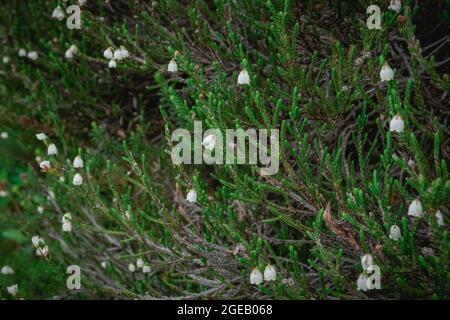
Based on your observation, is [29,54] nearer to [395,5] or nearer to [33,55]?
[33,55]

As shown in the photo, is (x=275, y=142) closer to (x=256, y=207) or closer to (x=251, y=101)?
(x=251, y=101)

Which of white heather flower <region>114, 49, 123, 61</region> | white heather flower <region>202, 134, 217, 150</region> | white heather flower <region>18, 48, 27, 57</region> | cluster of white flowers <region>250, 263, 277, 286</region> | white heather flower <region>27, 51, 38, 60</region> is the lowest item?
cluster of white flowers <region>250, 263, 277, 286</region>

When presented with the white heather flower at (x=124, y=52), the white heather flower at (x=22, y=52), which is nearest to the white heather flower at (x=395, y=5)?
the white heather flower at (x=124, y=52)

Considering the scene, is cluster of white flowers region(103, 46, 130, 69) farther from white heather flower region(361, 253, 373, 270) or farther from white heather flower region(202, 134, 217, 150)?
white heather flower region(361, 253, 373, 270)

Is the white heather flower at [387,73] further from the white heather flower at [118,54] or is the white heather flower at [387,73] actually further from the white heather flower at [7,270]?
the white heather flower at [7,270]

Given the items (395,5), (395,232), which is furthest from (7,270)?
(395,5)

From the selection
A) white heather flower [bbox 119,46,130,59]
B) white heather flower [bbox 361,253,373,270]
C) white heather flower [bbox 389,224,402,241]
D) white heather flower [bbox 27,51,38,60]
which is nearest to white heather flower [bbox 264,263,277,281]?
white heather flower [bbox 361,253,373,270]

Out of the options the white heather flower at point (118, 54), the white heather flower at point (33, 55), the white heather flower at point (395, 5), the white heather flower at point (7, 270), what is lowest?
the white heather flower at point (7, 270)
